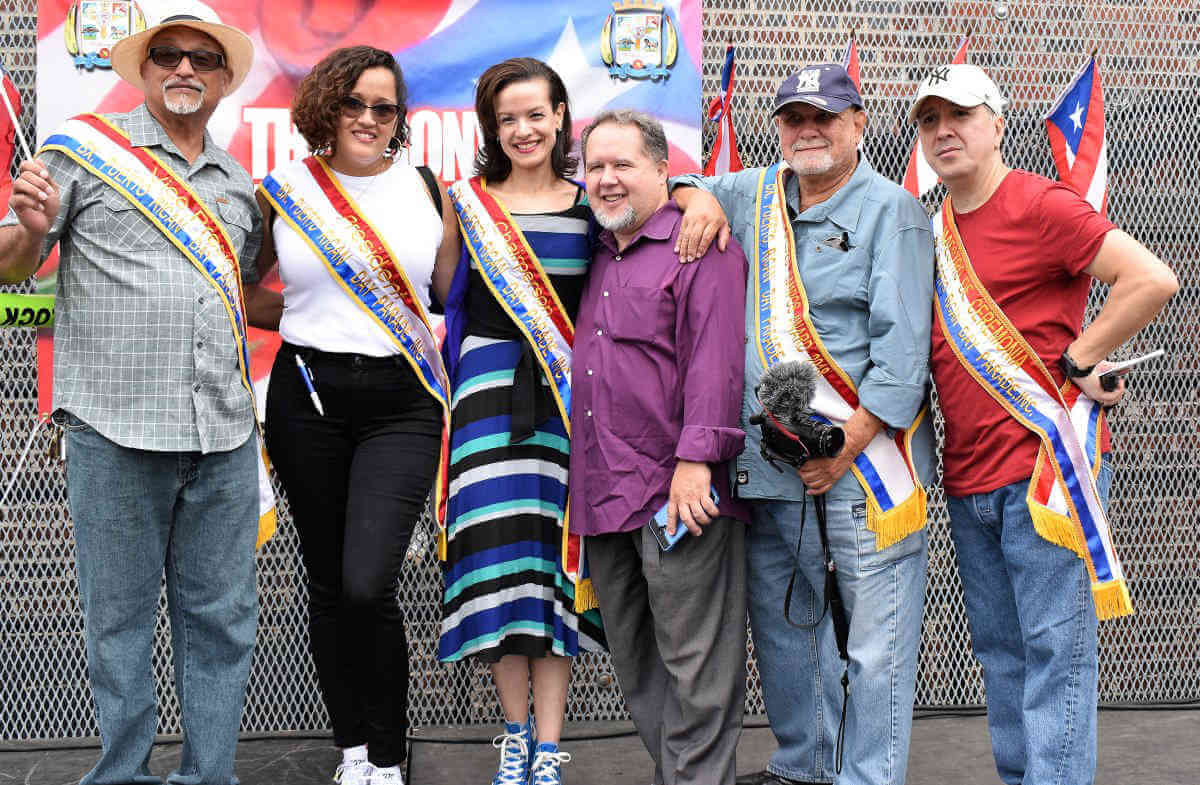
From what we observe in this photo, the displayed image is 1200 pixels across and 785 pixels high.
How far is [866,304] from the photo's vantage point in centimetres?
293

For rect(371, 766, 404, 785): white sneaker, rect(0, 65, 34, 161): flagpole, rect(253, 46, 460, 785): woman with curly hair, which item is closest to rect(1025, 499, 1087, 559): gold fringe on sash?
rect(253, 46, 460, 785): woman with curly hair

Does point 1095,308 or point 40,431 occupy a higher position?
point 1095,308

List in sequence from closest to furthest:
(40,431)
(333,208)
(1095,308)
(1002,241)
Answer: (1002,241)
(333,208)
(40,431)
(1095,308)

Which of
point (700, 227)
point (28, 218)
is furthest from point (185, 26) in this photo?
point (700, 227)

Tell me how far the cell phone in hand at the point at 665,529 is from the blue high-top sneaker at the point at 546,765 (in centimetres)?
72

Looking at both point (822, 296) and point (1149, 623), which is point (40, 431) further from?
point (1149, 623)

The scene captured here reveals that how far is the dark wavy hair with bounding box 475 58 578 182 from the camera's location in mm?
3205

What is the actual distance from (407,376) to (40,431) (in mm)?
1525

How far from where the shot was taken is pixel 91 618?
9.84ft

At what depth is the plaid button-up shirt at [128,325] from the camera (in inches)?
114

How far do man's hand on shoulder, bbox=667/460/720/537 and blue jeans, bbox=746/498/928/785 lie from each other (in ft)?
0.80

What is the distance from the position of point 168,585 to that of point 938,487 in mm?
2593

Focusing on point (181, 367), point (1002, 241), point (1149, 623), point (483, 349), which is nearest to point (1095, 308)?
point (1149, 623)

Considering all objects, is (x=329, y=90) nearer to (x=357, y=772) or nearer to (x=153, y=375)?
(x=153, y=375)
